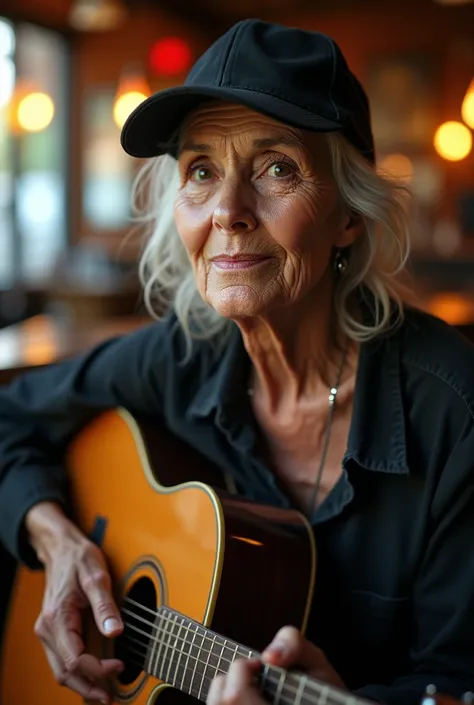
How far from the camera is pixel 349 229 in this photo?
123 centimetres

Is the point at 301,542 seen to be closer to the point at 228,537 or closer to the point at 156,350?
the point at 228,537

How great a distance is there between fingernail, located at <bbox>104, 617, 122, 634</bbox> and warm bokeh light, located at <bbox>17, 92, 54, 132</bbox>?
17.3 ft

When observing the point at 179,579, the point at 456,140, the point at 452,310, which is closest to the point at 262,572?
the point at 179,579

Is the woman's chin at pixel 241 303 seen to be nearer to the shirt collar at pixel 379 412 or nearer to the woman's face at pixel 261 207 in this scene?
the woman's face at pixel 261 207

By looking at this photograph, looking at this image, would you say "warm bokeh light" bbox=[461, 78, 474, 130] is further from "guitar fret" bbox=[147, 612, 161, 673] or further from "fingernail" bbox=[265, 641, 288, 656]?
"fingernail" bbox=[265, 641, 288, 656]

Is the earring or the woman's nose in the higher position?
the woman's nose

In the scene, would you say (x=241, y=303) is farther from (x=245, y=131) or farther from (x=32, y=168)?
(x=32, y=168)

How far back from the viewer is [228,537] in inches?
42.2

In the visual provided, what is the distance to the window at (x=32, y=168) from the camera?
7195mm

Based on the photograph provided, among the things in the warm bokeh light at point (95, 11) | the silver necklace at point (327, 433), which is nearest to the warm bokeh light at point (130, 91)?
the warm bokeh light at point (95, 11)

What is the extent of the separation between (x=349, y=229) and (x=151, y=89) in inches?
255

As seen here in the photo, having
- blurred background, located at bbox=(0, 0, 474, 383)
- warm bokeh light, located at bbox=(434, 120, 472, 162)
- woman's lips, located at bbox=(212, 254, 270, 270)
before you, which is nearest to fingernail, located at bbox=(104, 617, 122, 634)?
woman's lips, located at bbox=(212, 254, 270, 270)

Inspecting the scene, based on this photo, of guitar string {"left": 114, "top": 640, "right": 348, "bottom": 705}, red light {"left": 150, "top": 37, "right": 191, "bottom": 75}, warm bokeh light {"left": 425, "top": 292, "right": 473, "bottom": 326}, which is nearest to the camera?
guitar string {"left": 114, "top": 640, "right": 348, "bottom": 705}

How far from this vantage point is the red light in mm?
7652
